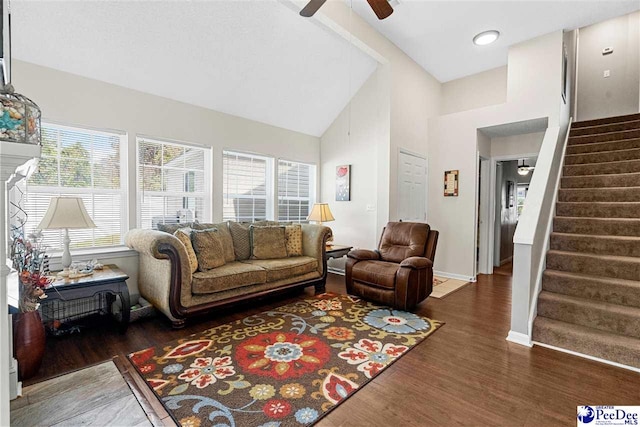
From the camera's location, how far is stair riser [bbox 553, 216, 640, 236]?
9.66 ft

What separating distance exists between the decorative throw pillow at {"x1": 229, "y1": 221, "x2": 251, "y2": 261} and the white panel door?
7.70 feet

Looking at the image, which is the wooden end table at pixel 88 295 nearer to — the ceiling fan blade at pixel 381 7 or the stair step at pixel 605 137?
the ceiling fan blade at pixel 381 7

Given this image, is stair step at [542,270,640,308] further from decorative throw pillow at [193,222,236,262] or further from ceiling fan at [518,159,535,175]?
ceiling fan at [518,159,535,175]

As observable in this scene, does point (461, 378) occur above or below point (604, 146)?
below

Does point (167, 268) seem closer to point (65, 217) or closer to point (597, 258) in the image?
point (65, 217)

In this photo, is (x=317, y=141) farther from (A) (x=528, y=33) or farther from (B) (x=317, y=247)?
(A) (x=528, y=33)

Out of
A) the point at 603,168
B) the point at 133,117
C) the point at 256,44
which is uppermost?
the point at 256,44

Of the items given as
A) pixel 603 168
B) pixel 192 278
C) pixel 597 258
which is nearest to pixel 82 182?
pixel 192 278

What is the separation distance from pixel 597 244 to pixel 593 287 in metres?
0.55

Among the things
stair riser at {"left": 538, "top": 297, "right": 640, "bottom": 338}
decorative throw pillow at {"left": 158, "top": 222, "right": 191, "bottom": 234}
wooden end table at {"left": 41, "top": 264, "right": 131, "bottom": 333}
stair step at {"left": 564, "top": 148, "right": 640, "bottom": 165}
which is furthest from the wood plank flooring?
stair step at {"left": 564, "top": 148, "right": 640, "bottom": 165}

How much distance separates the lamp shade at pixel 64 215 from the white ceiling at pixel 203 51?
4.37ft

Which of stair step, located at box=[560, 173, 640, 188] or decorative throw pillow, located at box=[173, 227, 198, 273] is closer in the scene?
decorative throw pillow, located at box=[173, 227, 198, 273]

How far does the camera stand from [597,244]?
9.66 ft

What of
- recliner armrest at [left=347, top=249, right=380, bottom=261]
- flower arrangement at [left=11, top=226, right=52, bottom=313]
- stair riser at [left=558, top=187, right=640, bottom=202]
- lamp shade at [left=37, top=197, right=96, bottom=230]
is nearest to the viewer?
flower arrangement at [left=11, top=226, right=52, bottom=313]
